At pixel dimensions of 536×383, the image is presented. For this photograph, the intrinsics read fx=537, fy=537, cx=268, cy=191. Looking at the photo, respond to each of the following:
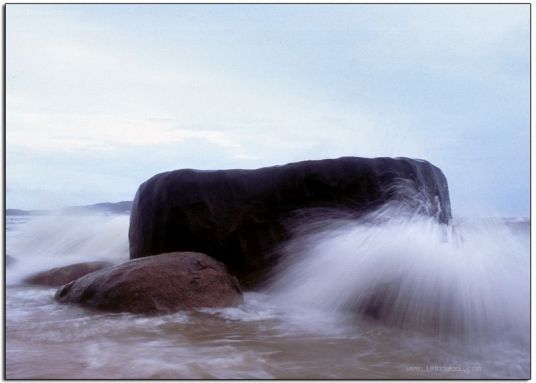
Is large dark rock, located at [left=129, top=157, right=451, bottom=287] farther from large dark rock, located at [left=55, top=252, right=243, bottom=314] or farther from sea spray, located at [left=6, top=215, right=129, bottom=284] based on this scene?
sea spray, located at [left=6, top=215, right=129, bottom=284]

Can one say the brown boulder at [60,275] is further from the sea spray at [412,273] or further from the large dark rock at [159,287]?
the sea spray at [412,273]

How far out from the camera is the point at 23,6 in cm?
306

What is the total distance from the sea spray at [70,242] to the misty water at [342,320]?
1138mm

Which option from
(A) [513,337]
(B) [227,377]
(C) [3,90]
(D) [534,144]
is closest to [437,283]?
(A) [513,337]

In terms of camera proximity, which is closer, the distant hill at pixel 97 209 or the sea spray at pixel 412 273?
the sea spray at pixel 412 273

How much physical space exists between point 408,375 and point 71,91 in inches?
102

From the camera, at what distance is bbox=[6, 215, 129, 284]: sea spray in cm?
579

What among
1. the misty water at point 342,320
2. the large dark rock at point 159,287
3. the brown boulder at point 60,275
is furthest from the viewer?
the brown boulder at point 60,275

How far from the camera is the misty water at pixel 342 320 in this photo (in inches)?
89.7

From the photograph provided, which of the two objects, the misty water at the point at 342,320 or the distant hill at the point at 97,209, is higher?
the distant hill at the point at 97,209

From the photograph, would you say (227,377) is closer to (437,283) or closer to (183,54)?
(437,283)

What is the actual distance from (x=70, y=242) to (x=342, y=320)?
453 centimetres

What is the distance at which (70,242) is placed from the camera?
21.8 ft

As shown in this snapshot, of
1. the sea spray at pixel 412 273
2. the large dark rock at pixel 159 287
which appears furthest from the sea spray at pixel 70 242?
the sea spray at pixel 412 273
